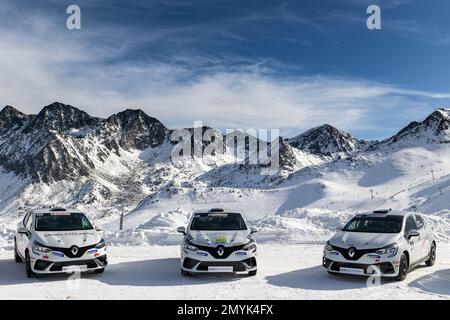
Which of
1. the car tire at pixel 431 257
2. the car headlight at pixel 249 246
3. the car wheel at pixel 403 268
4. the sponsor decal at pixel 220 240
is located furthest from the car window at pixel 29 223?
the car tire at pixel 431 257

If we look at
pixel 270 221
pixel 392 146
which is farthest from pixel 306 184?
pixel 270 221

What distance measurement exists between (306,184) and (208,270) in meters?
83.0

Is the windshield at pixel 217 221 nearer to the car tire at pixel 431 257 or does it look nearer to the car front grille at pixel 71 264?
the car front grille at pixel 71 264

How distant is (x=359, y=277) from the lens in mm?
12047

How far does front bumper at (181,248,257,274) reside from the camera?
11.6 metres

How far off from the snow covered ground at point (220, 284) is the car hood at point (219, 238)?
2.91 ft

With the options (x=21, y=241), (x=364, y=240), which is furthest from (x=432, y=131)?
(x=21, y=241)

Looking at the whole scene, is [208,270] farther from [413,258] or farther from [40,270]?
[413,258]

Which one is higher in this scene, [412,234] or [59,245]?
[412,234]

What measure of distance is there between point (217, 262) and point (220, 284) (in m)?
0.57

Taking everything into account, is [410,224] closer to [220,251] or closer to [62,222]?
[220,251]

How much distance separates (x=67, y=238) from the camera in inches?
467

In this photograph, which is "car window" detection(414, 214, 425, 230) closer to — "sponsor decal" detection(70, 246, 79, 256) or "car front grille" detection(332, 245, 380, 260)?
"car front grille" detection(332, 245, 380, 260)

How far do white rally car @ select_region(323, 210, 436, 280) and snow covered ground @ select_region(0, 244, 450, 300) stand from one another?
0.37 meters
